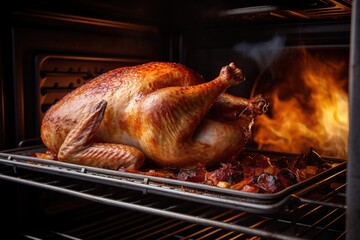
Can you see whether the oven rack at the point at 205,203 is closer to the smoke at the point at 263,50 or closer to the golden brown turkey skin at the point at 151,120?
the golden brown turkey skin at the point at 151,120

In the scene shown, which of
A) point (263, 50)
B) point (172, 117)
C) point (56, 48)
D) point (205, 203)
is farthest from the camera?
point (263, 50)

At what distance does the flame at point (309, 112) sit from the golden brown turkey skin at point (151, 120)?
0.40 m

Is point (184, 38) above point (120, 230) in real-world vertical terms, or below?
above

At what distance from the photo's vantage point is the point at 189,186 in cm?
107

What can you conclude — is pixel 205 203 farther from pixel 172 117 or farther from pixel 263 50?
pixel 263 50

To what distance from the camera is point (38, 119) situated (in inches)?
65.5

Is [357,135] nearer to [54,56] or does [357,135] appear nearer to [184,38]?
[54,56]

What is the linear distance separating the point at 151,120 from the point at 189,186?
0.34 meters

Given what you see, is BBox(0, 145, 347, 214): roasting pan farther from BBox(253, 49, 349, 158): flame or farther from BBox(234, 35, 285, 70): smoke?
BBox(234, 35, 285, 70): smoke

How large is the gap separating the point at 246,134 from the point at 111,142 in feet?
1.42

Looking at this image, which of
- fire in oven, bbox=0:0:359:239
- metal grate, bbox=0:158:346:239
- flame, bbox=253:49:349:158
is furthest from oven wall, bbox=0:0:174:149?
flame, bbox=253:49:349:158

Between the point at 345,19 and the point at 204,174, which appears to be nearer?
the point at 204,174

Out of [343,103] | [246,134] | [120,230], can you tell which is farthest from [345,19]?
[120,230]

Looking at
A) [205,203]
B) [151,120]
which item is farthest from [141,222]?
[205,203]
